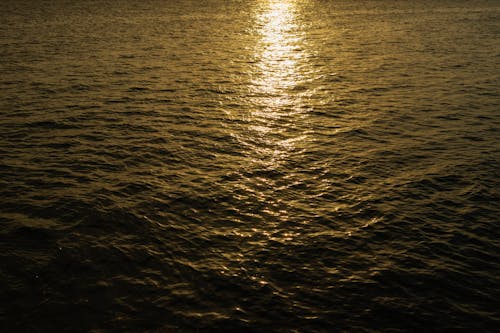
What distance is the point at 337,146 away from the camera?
91.8 feet

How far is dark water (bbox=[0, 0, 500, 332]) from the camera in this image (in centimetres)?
1516

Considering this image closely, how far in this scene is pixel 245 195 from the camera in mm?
21828

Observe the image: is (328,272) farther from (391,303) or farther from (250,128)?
(250,128)

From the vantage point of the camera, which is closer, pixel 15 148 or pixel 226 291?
pixel 226 291

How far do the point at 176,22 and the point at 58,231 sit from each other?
6789cm

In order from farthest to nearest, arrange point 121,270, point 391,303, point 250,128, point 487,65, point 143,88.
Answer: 1. point 487,65
2. point 143,88
3. point 250,128
4. point 121,270
5. point 391,303

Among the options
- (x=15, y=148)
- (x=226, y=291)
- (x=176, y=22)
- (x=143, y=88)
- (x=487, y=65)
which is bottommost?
(x=226, y=291)

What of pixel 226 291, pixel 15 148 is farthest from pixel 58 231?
pixel 15 148

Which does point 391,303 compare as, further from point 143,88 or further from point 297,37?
point 297,37

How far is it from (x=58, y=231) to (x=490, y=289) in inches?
667

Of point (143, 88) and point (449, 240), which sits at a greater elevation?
point (143, 88)

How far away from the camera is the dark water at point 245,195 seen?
1516 cm

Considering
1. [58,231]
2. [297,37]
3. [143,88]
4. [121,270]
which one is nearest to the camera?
[121,270]

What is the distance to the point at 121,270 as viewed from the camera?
16.6 meters
